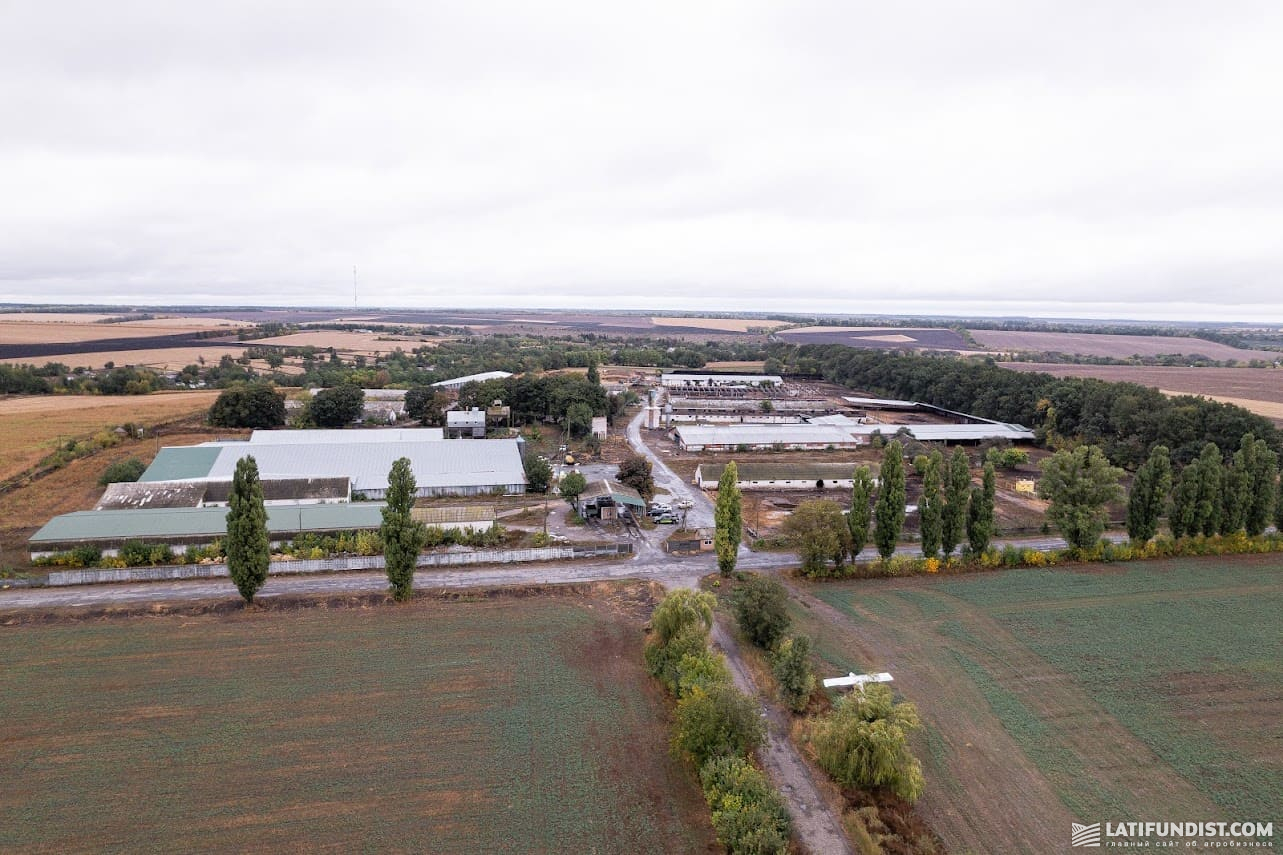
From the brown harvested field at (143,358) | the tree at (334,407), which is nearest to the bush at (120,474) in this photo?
the tree at (334,407)

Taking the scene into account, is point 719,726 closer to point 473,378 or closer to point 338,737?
point 338,737

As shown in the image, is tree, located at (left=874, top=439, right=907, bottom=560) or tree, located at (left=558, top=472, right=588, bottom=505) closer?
tree, located at (left=874, top=439, right=907, bottom=560)

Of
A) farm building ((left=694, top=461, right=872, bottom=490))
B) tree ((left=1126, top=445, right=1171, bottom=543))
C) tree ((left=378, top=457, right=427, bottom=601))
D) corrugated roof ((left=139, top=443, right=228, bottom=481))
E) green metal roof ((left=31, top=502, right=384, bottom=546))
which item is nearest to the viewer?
tree ((left=378, top=457, right=427, bottom=601))

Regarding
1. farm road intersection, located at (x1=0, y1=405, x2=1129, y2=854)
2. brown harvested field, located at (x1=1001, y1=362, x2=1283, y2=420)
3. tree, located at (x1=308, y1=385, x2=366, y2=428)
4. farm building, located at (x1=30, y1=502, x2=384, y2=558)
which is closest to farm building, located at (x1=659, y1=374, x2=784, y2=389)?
brown harvested field, located at (x1=1001, y1=362, x2=1283, y2=420)

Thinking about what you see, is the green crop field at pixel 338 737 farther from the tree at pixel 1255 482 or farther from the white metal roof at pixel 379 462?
the tree at pixel 1255 482

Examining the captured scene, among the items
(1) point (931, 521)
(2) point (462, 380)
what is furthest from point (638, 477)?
(2) point (462, 380)

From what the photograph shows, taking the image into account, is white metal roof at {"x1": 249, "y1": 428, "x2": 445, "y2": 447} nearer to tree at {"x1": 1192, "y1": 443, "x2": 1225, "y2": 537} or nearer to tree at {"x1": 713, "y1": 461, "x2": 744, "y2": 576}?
tree at {"x1": 713, "y1": 461, "x2": 744, "y2": 576}

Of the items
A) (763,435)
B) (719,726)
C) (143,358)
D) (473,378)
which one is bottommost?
(719,726)

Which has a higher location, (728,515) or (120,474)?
(728,515)
